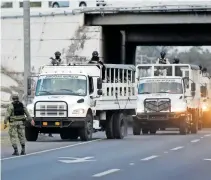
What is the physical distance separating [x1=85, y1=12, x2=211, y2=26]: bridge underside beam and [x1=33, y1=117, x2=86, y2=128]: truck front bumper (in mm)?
21475

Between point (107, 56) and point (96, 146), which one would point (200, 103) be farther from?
point (96, 146)

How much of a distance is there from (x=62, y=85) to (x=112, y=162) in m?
9.53

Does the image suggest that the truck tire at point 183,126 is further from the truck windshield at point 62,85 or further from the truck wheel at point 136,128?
the truck windshield at point 62,85

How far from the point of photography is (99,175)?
15.6 meters

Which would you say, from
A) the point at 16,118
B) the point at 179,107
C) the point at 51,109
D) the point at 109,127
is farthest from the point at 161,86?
the point at 16,118

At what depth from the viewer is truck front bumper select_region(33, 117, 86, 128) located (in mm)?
26969

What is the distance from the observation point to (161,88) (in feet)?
115

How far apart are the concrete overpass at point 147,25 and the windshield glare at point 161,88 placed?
40.0 ft

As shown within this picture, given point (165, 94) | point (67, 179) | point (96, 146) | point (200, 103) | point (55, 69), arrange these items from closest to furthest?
point (67, 179)
point (96, 146)
point (55, 69)
point (165, 94)
point (200, 103)

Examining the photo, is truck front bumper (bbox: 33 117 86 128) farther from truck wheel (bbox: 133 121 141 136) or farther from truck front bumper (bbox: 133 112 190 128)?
truck wheel (bbox: 133 121 141 136)

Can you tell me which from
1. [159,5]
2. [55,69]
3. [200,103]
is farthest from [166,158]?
[159,5]

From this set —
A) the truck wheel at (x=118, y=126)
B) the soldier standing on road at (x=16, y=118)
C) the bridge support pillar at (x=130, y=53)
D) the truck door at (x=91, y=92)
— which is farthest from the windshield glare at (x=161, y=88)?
the bridge support pillar at (x=130, y=53)

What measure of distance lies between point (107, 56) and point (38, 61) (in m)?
4.54

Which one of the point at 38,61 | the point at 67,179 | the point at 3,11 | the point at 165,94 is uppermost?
the point at 3,11
